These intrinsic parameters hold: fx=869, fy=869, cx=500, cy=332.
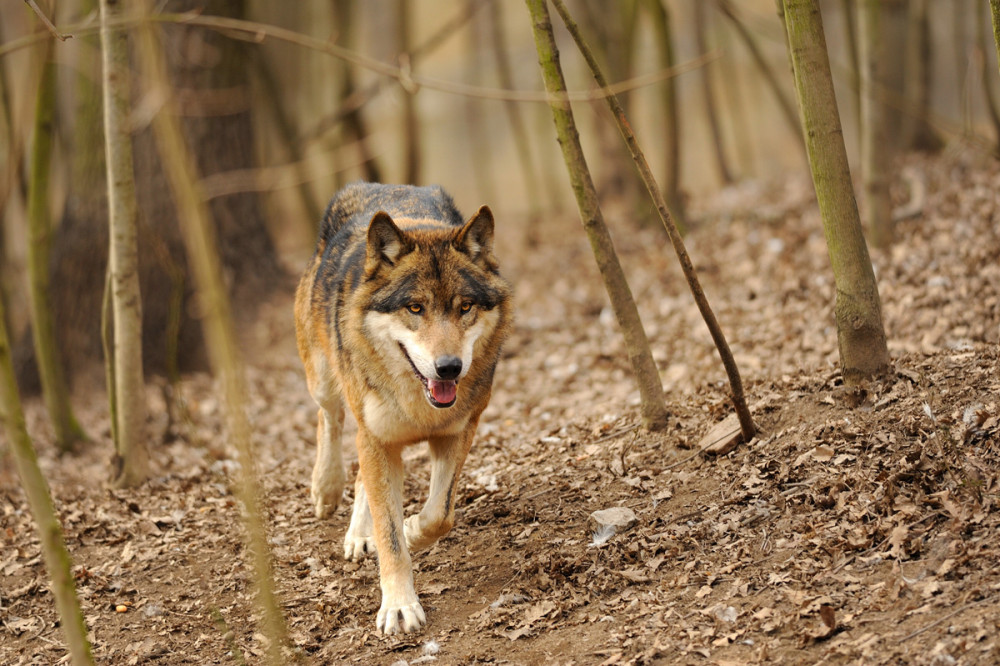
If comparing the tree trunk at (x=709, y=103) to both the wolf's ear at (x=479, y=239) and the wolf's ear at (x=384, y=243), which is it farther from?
the wolf's ear at (x=384, y=243)

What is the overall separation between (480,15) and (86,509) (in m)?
21.1

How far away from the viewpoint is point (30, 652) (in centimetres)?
473

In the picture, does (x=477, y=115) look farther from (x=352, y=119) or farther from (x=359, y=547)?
(x=359, y=547)

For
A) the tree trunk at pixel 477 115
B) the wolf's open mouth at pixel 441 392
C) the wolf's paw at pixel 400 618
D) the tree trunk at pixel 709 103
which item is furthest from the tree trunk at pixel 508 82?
the wolf's paw at pixel 400 618

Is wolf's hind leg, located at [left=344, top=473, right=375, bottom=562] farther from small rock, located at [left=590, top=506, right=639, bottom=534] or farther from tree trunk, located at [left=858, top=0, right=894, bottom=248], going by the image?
tree trunk, located at [left=858, top=0, right=894, bottom=248]

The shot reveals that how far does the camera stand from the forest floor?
155 inches

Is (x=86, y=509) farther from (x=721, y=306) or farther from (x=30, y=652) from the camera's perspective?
(x=721, y=306)

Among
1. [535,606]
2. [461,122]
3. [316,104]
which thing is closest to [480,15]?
[316,104]

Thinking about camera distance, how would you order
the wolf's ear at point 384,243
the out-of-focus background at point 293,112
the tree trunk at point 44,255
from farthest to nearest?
the out-of-focus background at point 293,112, the tree trunk at point 44,255, the wolf's ear at point 384,243

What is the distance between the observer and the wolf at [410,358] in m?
4.76

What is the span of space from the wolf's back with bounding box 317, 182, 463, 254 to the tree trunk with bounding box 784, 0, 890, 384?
2.46 meters

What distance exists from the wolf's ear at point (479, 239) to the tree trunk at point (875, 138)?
5.38m

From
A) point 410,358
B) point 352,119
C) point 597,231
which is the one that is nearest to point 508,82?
point 352,119

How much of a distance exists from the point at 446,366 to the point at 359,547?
1721 mm
